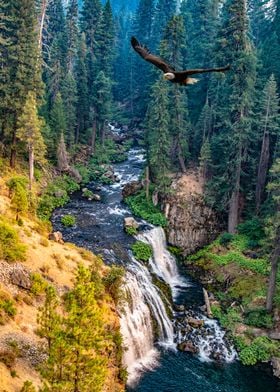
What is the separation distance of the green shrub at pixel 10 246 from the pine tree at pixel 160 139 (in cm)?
2133

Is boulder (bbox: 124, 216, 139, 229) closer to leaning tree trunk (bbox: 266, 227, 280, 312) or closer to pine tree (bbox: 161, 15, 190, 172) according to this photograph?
pine tree (bbox: 161, 15, 190, 172)

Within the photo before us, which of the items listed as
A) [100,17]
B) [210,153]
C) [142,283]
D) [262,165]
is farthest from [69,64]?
[142,283]

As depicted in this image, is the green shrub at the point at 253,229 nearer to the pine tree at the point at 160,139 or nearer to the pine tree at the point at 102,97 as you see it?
the pine tree at the point at 160,139

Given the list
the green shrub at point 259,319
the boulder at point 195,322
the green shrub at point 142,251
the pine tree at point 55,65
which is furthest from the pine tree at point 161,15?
the boulder at point 195,322

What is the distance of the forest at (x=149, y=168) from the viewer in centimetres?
2030

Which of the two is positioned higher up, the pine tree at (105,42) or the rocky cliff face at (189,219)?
the pine tree at (105,42)

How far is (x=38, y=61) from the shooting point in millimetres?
39312

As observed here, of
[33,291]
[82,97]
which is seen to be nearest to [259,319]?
[33,291]

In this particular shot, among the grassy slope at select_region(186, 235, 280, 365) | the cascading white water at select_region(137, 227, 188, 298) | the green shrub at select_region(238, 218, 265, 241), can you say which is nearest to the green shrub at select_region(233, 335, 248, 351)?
the grassy slope at select_region(186, 235, 280, 365)

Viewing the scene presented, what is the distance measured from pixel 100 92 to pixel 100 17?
19.3m

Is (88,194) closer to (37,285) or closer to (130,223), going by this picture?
(130,223)

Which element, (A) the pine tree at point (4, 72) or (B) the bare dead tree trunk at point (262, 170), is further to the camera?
(B) the bare dead tree trunk at point (262, 170)

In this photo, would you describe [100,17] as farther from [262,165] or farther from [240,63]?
[262,165]

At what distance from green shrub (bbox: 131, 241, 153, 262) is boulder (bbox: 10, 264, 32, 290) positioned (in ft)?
41.2
